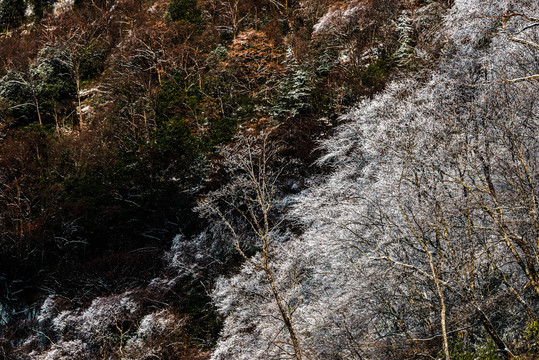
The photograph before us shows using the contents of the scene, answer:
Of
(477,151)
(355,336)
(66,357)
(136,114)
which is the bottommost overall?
(355,336)

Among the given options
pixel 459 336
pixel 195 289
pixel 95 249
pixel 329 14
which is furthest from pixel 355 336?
pixel 329 14

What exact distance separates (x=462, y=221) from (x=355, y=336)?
4736 millimetres

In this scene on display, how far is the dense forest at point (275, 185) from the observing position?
9711 mm

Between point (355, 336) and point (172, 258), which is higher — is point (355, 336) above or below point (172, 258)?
below

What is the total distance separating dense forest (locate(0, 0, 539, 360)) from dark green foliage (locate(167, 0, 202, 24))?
0.26m

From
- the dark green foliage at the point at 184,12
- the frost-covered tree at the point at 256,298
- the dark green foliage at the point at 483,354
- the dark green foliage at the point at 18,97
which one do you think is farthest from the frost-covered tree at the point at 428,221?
the dark green foliage at the point at 18,97

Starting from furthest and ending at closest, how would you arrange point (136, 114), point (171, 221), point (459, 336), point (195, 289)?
point (136, 114)
point (171, 221)
point (195, 289)
point (459, 336)

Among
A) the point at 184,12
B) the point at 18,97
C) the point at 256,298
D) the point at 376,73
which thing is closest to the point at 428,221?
the point at 256,298

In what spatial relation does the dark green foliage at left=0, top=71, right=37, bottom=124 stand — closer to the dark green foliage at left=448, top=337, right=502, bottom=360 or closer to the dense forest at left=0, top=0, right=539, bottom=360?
the dense forest at left=0, top=0, right=539, bottom=360

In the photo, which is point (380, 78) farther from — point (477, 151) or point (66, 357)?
point (66, 357)

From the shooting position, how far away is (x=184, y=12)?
100ft

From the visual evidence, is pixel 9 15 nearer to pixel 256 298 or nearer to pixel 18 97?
pixel 18 97

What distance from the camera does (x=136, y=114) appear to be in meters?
24.0

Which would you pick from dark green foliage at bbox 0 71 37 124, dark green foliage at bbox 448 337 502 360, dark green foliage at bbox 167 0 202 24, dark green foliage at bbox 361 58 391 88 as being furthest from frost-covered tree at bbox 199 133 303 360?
dark green foliage at bbox 0 71 37 124
